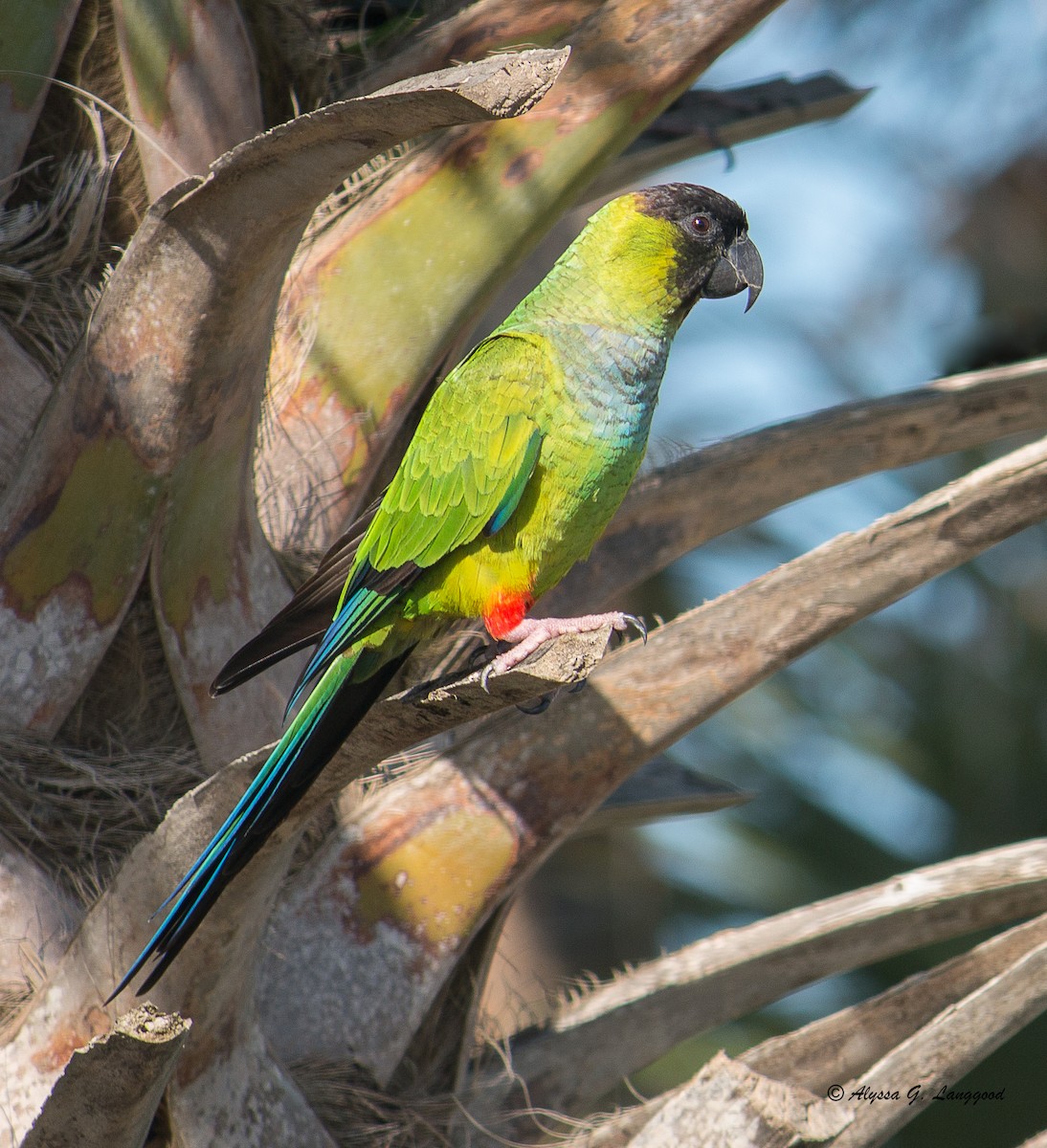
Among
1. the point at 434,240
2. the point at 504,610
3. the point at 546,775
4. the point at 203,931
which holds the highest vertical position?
the point at 434,240

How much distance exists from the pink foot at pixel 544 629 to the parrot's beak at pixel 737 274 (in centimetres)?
85

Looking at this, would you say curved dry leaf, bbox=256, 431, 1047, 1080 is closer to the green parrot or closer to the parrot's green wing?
the green parrot

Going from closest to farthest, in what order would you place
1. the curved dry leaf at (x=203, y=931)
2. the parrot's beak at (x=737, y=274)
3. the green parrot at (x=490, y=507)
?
1. the curved dry leaf at (x=203, y=931)
2. the green parrot at (x=490, y=507)
3. the parrot's beak at (x=737, y=274)

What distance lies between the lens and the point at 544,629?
2088mm

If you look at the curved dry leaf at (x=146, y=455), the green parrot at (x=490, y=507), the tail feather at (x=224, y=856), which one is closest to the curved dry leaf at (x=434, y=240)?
the green parrot at (x=490, y=507)

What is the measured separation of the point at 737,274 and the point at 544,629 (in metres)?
1.00

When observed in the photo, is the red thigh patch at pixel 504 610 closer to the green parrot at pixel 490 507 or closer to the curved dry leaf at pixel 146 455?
the green parrot at pixel 490 507

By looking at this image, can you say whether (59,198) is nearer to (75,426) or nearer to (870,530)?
(75,426)

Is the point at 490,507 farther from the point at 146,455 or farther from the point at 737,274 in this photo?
the point at 737,274

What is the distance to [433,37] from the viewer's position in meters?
2.51

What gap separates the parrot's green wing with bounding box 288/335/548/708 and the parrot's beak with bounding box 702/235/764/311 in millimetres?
505

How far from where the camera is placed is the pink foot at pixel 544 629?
6.08ft

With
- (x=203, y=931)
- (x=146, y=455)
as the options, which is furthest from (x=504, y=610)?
(x=203, y=931)

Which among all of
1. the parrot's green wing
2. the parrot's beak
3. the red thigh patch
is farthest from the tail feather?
the parrot's beak
